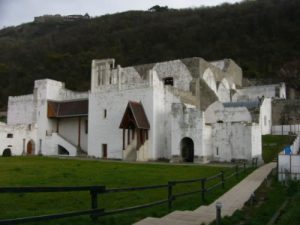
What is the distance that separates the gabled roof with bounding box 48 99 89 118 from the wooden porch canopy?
1058 cm

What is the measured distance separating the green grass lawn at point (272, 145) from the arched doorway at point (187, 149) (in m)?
6.70

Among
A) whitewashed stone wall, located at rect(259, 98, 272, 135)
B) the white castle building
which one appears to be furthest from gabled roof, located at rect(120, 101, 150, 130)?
whitewashed stone wall, located at rect(259, 98, 272, 135)

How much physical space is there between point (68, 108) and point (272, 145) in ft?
84.8

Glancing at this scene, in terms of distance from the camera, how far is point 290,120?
52.7 metres

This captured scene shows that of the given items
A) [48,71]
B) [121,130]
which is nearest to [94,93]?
[121,130]

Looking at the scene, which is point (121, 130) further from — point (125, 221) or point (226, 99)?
point (125, 221)

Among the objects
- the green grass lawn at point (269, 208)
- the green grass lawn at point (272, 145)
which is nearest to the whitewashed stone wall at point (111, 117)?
the green grass lawn at point (272, 145)

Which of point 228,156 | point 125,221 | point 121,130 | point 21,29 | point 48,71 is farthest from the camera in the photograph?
point 21,29

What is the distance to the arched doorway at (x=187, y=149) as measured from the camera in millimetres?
38469

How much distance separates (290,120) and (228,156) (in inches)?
772

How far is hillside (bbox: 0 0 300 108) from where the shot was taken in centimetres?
8688

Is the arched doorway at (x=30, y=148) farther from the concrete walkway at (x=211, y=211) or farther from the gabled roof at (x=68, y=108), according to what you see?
the concrete walkway at (x=211, y=211)

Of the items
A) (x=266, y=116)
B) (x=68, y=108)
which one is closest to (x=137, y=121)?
(x=68, y=108)

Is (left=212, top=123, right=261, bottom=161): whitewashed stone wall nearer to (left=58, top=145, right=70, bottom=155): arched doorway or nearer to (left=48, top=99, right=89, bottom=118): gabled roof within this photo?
(left=48, top=99, right=89, bottom=118): gabled roof
